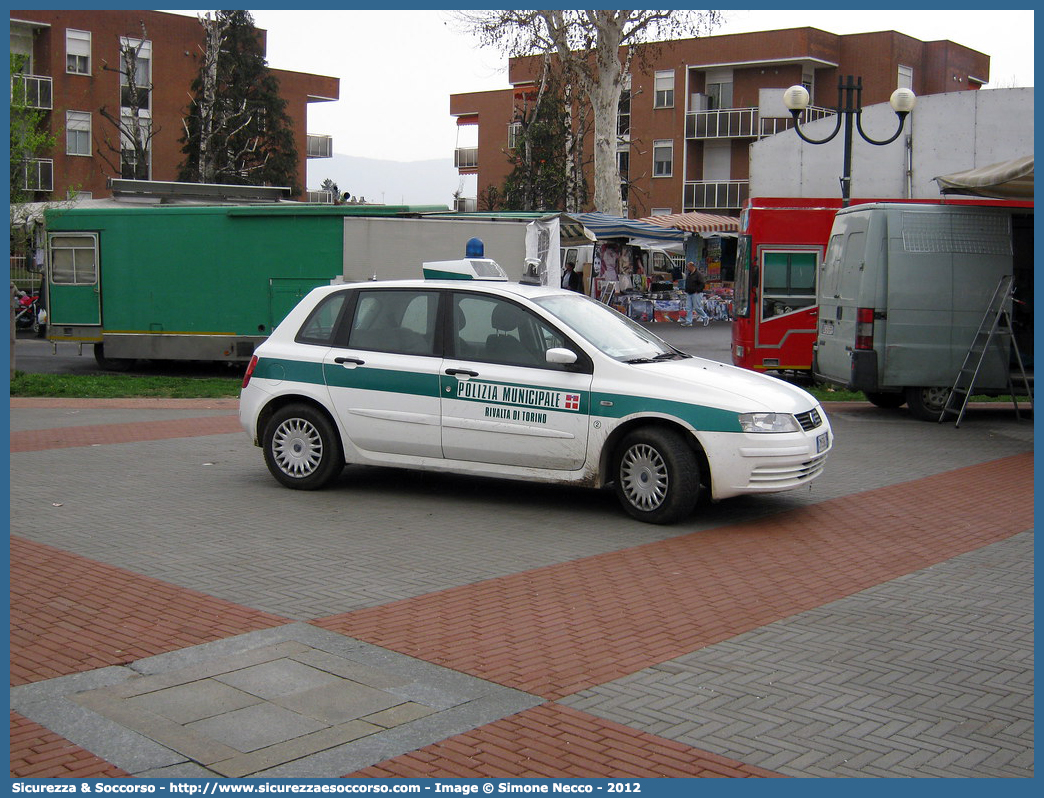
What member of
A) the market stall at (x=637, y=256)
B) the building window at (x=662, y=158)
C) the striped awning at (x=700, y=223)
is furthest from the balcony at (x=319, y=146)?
the striped awning at (x=700, y=223)

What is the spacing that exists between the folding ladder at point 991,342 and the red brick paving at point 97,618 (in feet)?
33.8

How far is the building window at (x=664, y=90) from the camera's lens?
52.8 metres

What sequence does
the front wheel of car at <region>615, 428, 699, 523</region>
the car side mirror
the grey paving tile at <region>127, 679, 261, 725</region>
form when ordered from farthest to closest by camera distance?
the car side mirror, the front wheel of car at <region>615, 428, 699, 523</region>, the grey paving tile at <region>127, 679, 261, 725</region>

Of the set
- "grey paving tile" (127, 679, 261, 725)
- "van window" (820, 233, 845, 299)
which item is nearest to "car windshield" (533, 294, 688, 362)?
"grey paving tile" (127, 679, 261, 725)

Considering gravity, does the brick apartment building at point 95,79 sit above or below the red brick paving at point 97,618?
above

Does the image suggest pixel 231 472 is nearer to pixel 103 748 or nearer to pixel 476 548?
pixel 476 548

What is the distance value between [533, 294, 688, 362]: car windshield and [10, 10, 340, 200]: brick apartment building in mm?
37206

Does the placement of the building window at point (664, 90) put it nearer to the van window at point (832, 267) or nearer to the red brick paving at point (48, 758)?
the van window at point (832, 267)

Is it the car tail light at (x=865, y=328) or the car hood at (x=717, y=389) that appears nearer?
the car hood at (x=717, y=389)

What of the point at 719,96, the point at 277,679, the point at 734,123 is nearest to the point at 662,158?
the point at 719,96

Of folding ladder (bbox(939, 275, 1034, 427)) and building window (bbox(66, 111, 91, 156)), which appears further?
building window (bbox(66, 111, 91, 156))

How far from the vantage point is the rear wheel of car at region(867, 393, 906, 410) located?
53.2 feet

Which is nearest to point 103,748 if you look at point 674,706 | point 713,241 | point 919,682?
point 674,706

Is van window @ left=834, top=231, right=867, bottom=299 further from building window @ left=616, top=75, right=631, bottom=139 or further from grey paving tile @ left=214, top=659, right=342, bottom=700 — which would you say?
building window @ left=616, top=75, right=631, bottom=139
